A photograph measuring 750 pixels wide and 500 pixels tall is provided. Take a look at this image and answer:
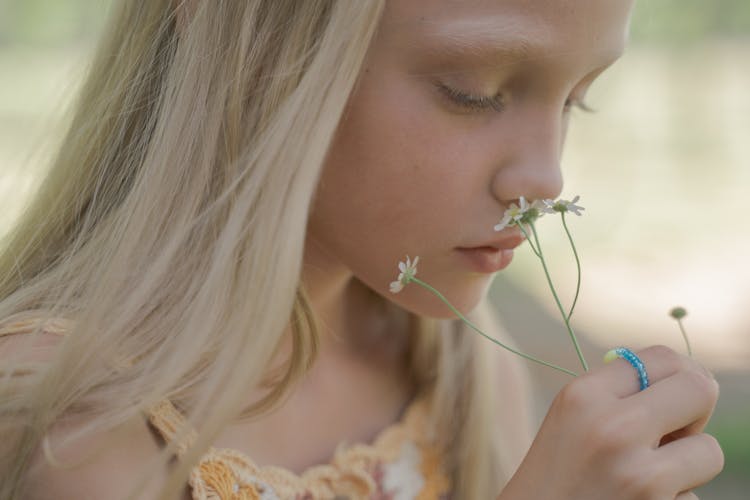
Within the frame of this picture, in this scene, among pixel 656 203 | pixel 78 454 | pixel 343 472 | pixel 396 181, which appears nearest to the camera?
pixel 78 454

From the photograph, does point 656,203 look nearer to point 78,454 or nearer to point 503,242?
point 503,242

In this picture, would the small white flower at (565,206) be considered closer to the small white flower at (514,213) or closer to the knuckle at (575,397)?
the small white flower at (514,213)

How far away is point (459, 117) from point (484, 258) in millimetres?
192

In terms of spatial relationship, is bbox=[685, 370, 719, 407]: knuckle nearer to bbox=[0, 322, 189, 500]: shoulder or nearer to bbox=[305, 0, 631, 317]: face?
bbox=[305, 0, 631, 317]: face

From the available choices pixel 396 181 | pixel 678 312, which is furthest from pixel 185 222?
pixel 678 312

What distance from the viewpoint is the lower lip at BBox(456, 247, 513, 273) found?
1278 mm

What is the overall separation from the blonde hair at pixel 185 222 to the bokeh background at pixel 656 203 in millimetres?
1488

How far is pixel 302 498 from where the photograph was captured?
1413mm

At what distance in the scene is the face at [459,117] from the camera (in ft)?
3.89

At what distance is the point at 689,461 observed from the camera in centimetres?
105

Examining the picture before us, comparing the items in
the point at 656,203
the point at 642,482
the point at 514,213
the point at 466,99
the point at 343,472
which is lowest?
the point at 343,472

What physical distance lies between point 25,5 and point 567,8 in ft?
14.8

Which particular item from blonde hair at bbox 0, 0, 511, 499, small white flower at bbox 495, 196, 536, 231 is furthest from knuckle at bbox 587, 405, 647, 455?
blonde hair at bbox 0, 0, 511, 499

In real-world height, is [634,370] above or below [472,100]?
below
